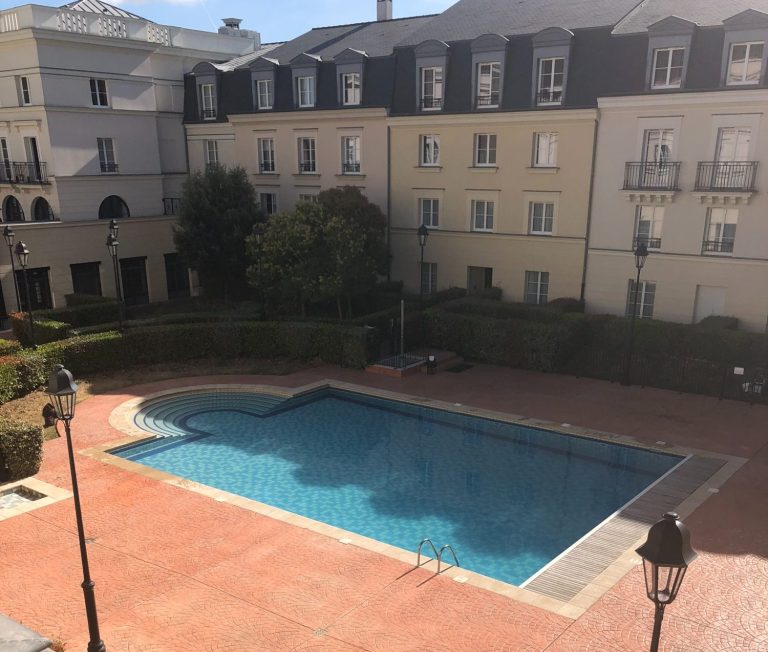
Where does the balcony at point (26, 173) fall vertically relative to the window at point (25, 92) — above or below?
below

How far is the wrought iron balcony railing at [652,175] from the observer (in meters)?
24.6

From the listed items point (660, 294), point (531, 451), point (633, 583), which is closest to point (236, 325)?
point (531, 451)

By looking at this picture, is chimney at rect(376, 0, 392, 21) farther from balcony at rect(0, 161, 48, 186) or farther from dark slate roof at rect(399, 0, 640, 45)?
balcony at rect(0, 161, 48, 186)

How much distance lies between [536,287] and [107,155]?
22.1 meters

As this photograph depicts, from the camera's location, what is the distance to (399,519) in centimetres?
1460

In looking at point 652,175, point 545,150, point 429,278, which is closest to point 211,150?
point 429,278

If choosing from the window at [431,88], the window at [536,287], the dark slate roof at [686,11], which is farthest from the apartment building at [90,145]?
the dark slate roof at [686,11]

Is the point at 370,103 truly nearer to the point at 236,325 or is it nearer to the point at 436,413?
the point at 236,325

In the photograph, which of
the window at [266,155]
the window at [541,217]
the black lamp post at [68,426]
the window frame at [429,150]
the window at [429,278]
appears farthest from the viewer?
the window at [266,155]

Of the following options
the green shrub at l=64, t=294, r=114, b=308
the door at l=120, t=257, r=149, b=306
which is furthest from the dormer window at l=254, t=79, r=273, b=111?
the green shrub at l=64, t=294, r=114, b=308

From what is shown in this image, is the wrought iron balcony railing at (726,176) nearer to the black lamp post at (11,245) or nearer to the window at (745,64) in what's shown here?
the window at (745,64)

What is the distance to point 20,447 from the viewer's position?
51.3ft

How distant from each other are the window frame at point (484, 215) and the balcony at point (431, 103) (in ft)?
14.4

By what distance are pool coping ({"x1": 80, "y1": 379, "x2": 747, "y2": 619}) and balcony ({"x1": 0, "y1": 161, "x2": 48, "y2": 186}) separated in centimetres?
1575
